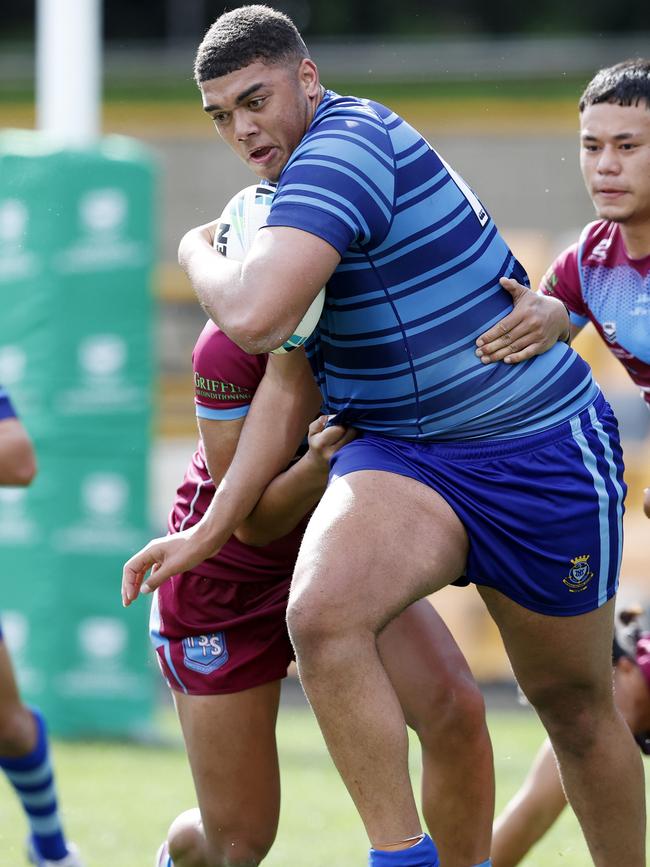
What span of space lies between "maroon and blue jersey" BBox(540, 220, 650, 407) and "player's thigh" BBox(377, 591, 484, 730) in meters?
0.84

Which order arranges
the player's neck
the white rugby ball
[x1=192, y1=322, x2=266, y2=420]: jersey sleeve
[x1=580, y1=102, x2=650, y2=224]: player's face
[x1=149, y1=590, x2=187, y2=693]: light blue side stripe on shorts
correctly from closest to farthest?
the white rugby ball → [x1=192, y1=322, x2=266, y2=420]: jersey sleeve → [x1=580, y1=102, x2=650, y2=224]: player's face → the player's neck → [x1=149, y1=590, x2=187, y2=693]: light blue side stripe on shorts

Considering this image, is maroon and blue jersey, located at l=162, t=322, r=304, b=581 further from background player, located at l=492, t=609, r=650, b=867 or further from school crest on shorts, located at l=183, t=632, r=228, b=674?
background player, located at l=492, t=609, r=650, b=867

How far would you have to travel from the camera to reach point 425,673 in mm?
3629

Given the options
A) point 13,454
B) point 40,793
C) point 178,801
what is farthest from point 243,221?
point 178,801

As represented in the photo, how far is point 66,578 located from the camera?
8641 mm

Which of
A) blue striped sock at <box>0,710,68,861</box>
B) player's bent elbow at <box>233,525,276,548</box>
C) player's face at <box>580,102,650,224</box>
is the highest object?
player's face at <box>580,102,650,224</box>

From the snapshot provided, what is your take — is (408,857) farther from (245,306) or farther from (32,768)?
(32,768)

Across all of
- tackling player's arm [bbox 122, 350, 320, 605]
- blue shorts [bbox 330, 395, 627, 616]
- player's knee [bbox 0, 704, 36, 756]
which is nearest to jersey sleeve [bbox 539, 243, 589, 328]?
blue shorts [bbox 330, 395, 627, 616]

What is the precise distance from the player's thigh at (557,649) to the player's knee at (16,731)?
1.88 metres

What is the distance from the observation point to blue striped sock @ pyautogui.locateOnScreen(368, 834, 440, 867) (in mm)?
2834

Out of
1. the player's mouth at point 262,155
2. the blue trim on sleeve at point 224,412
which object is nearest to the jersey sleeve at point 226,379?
the blue trim on sleeve at point 224,412

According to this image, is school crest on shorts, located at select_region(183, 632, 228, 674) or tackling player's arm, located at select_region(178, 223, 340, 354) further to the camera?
school crest on shorts, located at select_region(183, 632, 228, 674)

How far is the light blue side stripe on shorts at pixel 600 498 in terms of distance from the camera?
10.5 feet

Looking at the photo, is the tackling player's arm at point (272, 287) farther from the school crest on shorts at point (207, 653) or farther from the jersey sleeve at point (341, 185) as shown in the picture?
the school crest on shorts at point (207, 653)
